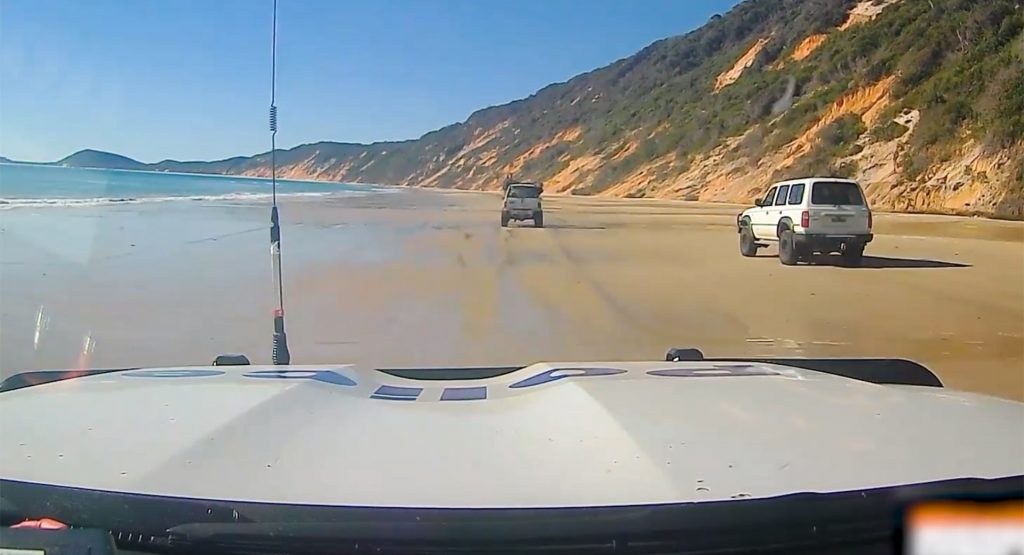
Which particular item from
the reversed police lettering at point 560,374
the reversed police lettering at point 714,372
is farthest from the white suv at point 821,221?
the reversed police lettering at point 560,374

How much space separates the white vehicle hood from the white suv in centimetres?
1400

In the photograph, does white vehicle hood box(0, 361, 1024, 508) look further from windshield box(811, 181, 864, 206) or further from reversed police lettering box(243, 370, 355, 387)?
windshield box(811, 181, 864, 206)

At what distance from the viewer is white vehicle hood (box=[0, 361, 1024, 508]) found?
1867mm

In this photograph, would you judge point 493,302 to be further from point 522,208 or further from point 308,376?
point 522,208

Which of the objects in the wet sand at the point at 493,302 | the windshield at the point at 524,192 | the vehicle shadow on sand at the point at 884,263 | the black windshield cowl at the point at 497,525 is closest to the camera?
the black windshield cowl at the point at 497,525

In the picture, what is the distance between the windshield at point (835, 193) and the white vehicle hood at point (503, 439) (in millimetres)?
14444

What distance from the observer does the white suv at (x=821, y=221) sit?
54.2ft

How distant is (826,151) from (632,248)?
27.4 metres

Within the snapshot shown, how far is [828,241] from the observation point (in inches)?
647

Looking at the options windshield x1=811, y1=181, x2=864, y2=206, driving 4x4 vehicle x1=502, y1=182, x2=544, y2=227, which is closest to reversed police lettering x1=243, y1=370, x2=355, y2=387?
windshield x1=811, y1=181, x2=864, y2=206

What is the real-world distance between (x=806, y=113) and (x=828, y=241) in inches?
1408

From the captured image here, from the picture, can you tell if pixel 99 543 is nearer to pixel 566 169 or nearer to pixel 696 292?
pixel 696 292

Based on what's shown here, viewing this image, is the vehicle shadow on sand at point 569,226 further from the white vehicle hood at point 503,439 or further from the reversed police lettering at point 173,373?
the white vehicle hood at point 503,439

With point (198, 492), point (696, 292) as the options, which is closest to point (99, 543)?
point (198, 492)
